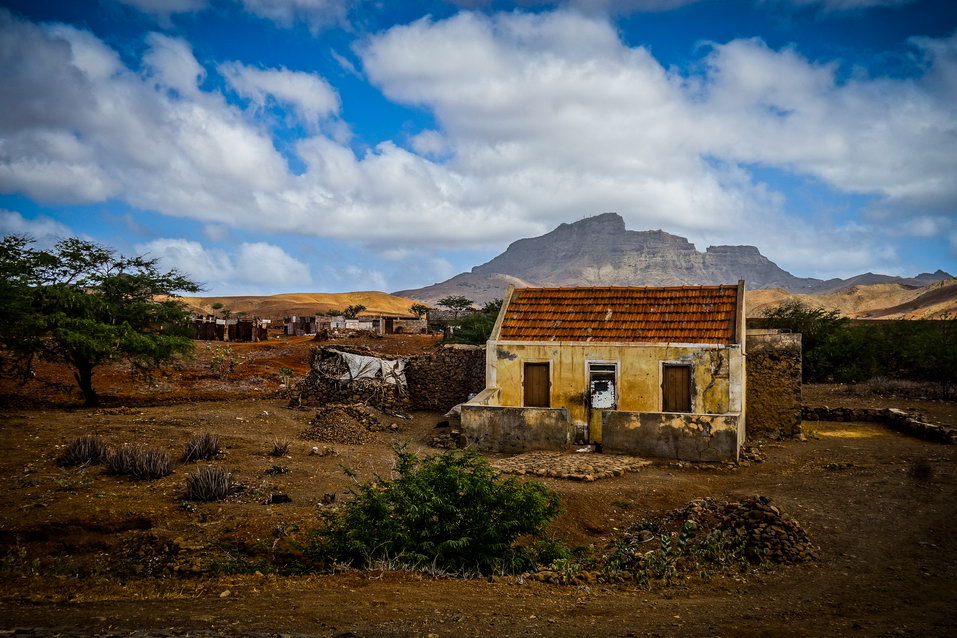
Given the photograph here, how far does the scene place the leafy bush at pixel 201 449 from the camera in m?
12.8

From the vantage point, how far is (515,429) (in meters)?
14.9

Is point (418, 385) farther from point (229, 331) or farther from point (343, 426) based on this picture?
point (229, 331)

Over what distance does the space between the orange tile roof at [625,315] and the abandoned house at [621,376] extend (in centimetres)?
3

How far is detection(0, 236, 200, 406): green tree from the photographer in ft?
56.5

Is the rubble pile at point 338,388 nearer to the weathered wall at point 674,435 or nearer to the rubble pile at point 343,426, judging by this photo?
the rubble pile at point 343,426

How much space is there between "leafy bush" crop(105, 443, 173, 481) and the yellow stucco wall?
870 cm

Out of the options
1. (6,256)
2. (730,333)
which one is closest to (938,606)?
(730,333)

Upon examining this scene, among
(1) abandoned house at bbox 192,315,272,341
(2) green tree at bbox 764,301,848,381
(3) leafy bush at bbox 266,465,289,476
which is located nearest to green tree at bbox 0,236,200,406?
(3) leafy bush at bbox 266,465,289,476

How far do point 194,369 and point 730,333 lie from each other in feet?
78.9

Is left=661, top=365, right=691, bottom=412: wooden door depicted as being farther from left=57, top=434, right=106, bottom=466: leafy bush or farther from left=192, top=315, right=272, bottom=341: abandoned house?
left=192, top=315, right=272, bottom=341: abandoned house

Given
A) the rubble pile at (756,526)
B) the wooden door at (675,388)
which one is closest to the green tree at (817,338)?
the wooden door at (675,388)

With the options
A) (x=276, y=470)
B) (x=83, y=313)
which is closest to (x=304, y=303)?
(x=83, y=313)

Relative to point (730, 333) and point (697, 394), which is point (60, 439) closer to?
point (697, 394)

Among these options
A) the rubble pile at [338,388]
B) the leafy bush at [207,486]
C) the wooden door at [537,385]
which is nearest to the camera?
the leafy bush at [207,486]
